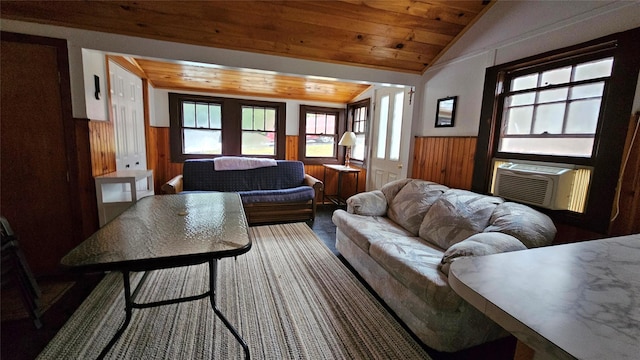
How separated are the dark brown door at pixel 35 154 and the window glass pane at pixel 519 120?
3.90 metres

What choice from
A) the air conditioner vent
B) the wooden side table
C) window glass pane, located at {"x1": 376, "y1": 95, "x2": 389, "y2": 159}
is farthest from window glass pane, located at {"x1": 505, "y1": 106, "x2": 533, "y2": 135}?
the wooden side table

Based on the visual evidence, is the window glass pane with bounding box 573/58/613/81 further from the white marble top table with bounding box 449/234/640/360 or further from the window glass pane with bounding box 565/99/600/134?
the white marble top table with bounding box 449/234/640/360

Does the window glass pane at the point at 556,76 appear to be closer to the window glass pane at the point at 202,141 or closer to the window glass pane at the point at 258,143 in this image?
the window glass pane at the point at 258,143

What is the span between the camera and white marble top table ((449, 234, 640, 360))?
55cm

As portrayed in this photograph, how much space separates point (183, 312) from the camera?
1841 millimetres

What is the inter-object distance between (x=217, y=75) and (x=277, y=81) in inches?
36.7

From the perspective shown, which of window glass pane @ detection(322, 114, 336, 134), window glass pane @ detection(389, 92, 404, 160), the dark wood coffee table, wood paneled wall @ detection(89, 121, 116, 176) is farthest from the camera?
window glass pane @ detection(322, 114, 336, 134)

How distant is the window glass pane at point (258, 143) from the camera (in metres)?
4.99

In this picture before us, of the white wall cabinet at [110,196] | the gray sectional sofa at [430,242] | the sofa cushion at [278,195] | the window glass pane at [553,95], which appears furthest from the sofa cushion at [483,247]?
the white wall cabinet at [110,196]

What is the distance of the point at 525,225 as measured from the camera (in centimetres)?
176

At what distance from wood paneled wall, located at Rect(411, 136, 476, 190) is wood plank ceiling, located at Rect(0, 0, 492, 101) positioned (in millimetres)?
1029

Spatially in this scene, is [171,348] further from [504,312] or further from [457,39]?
[457,39]

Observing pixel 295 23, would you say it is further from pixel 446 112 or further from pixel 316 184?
pixel 316 184

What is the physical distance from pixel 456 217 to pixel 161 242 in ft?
6.89
